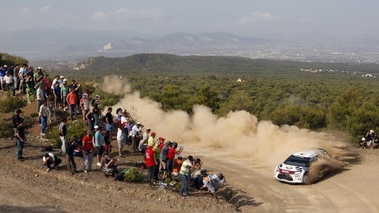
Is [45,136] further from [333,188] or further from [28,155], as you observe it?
[333,188]

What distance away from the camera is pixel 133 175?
17094 millimetres

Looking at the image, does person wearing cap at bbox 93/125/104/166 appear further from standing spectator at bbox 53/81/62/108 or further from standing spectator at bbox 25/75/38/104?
standing spectator at bbox 25/75/38/104

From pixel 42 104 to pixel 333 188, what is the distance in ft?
48.4

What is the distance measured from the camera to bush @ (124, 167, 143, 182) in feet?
55.8

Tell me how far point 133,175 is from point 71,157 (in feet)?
8.49

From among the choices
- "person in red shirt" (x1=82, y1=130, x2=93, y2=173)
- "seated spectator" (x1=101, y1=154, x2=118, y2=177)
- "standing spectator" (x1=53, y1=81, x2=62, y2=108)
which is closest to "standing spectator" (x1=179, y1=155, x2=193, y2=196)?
"seated spectator" (x1=101, y1=154, x2=118, y2=177)

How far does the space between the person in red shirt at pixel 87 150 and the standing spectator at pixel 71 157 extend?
1.39 feet

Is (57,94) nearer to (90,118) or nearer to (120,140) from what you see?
(90,118)

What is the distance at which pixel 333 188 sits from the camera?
19844mm

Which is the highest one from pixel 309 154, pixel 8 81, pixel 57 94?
pixel 8 81

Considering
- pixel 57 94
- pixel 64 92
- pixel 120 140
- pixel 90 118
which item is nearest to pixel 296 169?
pixel 120 140

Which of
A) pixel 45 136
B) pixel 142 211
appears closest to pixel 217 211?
pixel 142 211

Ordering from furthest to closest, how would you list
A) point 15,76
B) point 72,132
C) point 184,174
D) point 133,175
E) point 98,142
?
Answer: point 15,76 < point 72,132 < point 98,142 < point 133,175 < point 184,174

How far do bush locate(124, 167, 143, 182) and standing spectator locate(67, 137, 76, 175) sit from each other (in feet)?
6.99
